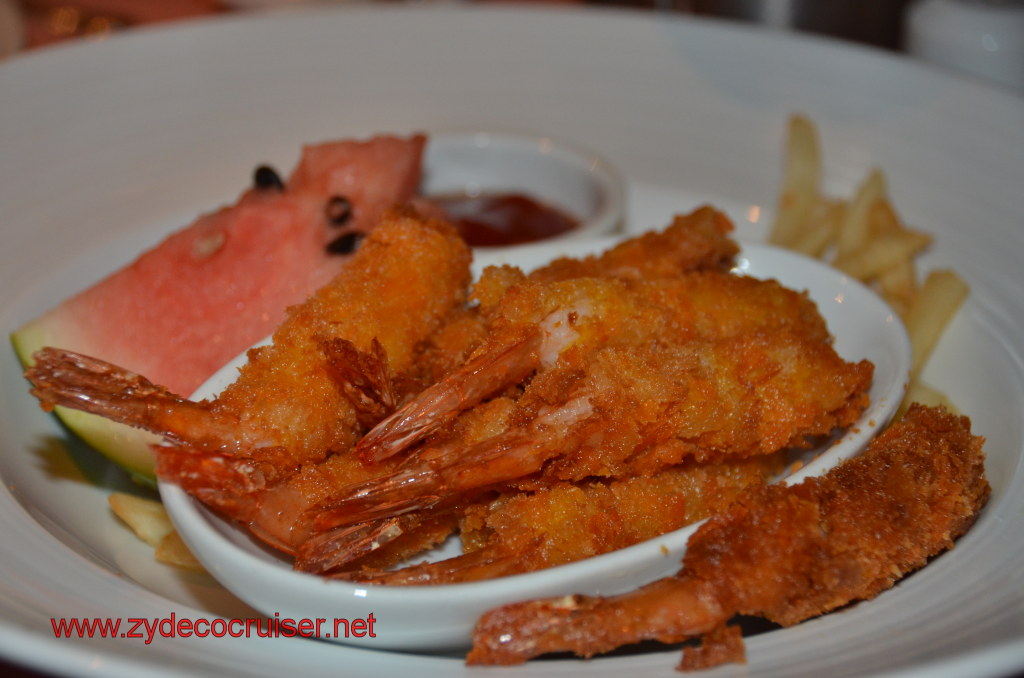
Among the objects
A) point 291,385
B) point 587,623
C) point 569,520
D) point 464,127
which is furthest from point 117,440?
point 464,127

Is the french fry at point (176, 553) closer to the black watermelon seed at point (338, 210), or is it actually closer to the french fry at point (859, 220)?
the black watermelon seed at point (338, 210)

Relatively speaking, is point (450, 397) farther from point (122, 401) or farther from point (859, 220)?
point (859, 220)

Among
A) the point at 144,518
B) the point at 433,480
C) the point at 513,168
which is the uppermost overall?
the point at 433,480

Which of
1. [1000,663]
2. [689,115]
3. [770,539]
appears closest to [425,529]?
[770,539]

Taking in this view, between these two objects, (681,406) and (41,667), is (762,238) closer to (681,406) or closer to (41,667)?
(681,406)

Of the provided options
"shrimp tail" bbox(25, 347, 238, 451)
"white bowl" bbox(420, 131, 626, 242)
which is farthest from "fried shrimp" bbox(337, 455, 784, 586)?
"white bowl" bbox(420, 131, 626, 242)

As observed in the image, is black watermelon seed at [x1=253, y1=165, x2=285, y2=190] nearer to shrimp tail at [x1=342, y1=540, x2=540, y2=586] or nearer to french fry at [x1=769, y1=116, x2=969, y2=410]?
shrimp tail at [x1=342, y1=540, x2=540, y2=586]
